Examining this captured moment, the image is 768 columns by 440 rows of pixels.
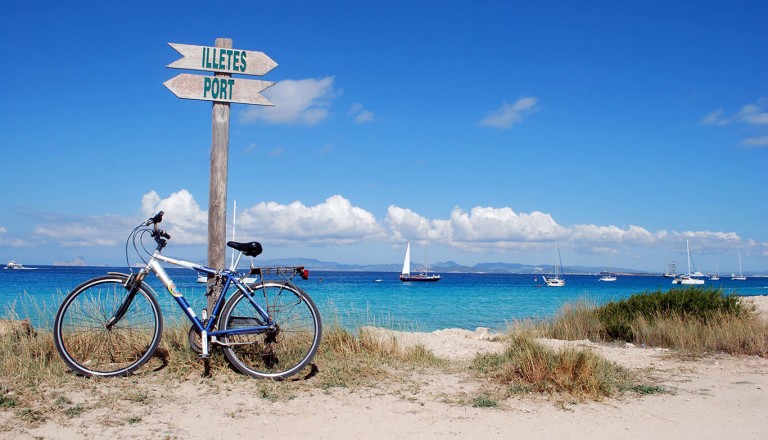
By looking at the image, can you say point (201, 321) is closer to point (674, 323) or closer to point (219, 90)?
point (219, 90)

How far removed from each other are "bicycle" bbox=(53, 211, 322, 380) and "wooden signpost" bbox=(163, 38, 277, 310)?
0.79 m

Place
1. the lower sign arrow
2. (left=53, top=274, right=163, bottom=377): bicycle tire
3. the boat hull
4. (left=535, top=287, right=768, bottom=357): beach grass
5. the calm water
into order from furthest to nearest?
the boat hull
the calm water
(left=535, top=287, right=768, bottom=357): beach grass
the lower sign arrow
(left=53, top=274, right=163, bottom=377): bicycle tire

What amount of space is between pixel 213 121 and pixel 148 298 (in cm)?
220

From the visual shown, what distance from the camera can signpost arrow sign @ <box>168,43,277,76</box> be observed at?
21.8 ft

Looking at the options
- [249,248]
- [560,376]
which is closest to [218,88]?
[249,248]

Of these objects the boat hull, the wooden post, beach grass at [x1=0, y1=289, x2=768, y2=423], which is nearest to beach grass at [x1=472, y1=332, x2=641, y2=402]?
beach grass at [x1=0, y1=289, x2=768, y2=423]

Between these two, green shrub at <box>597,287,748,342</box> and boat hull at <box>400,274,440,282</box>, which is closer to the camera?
green shrub at <box>597,287,748,342</box>

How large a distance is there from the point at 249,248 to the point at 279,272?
0.40 metres

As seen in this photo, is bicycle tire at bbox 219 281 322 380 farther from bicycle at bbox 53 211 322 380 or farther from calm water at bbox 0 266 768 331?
calm water at bbox 0 266 768 331

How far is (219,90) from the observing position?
6773 mm

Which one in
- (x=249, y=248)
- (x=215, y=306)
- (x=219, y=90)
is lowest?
(x=215, y=306)

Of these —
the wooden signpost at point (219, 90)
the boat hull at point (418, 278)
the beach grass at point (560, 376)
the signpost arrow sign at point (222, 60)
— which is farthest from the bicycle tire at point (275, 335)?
the boat hull at point (418, 278)

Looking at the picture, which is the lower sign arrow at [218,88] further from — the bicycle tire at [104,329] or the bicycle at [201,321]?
the bicycle tire at [104,329]

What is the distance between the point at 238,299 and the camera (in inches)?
230
